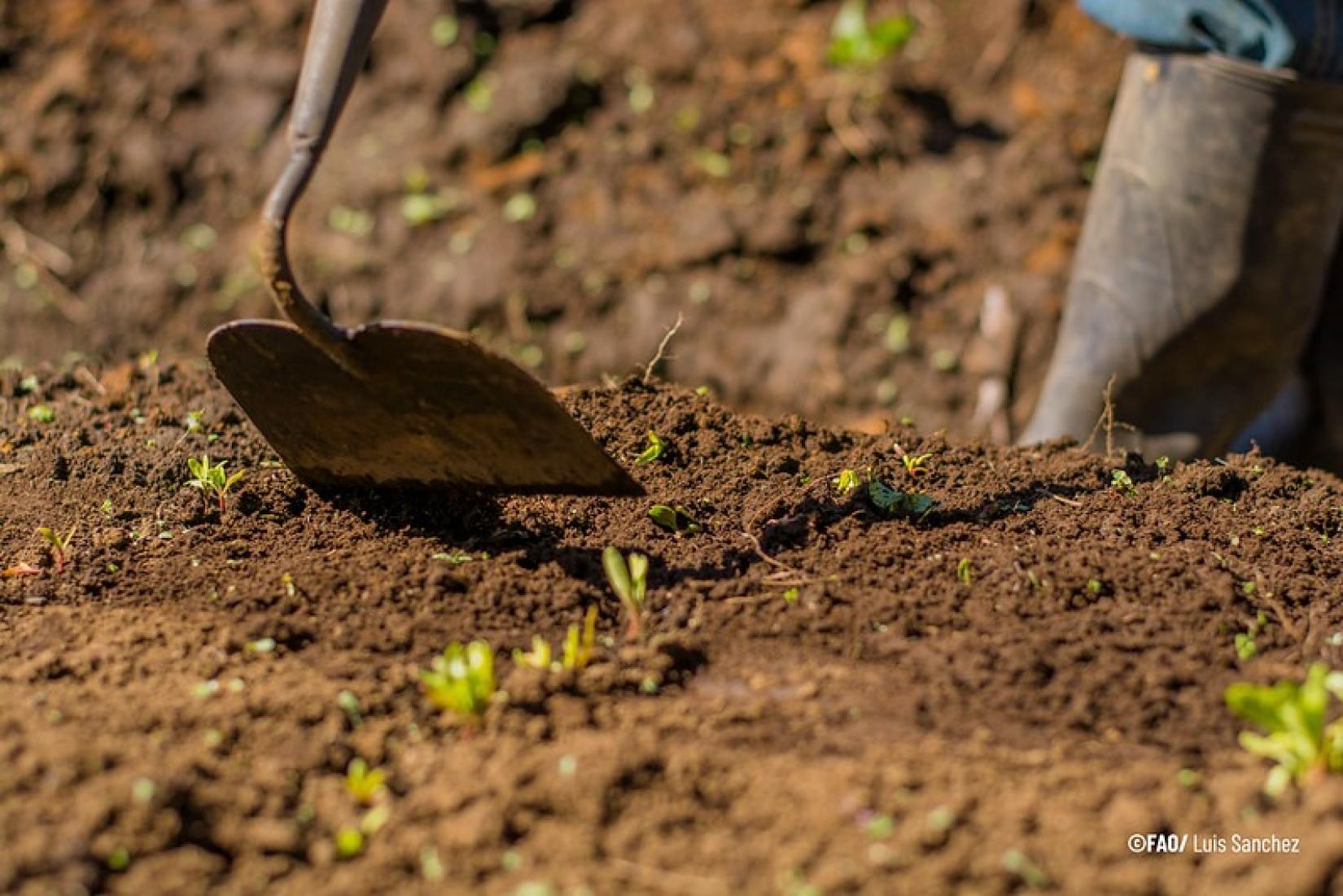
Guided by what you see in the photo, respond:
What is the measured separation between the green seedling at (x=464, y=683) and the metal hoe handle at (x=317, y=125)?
24.5 inches

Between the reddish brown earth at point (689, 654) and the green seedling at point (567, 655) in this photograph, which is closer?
the reddish brown earth at point (689, 654)

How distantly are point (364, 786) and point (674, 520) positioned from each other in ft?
2.74

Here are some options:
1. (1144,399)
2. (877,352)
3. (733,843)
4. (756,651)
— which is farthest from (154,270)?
(733,843)

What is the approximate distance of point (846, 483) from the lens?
8.07 feet

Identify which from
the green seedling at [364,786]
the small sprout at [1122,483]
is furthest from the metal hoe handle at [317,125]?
the small sprout at [1122,483]

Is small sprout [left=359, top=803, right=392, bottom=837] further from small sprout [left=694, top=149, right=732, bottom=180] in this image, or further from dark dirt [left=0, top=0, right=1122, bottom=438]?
small sprout [left=694, top=149, right=732, bottom=180]

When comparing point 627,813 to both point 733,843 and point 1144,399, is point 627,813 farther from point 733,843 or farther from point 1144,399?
point 1144,399

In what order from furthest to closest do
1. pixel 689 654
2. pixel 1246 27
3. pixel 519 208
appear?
pixel 519 208 < pixel 1246 27 < pixel 689 654

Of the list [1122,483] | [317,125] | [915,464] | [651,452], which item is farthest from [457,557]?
[1122,483]

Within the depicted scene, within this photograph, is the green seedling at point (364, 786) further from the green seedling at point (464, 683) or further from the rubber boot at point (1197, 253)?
the rubber boot at point (1197, 253)

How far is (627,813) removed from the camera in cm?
168

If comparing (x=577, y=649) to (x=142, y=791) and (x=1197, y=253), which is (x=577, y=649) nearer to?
(x=142, y=791)

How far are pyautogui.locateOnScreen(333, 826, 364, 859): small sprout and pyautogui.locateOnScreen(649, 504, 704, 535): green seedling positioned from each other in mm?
891

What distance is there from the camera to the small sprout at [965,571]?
2.22m
